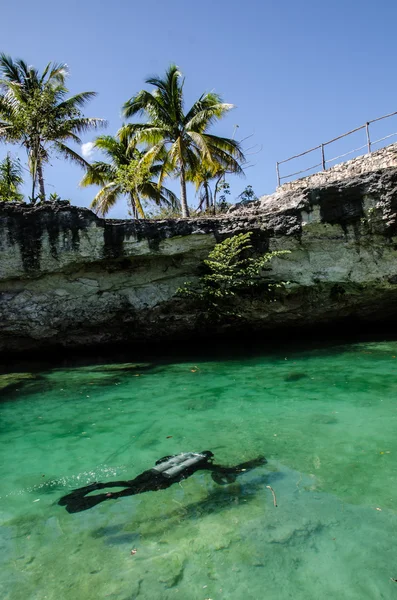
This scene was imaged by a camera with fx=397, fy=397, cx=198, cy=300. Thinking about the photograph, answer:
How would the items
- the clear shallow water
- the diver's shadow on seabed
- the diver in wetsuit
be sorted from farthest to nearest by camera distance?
1. the diver in wetsuit
2. the diver's shadow on seabed
3. the clear shallow water

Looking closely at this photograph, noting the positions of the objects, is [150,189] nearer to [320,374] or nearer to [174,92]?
[174,92]

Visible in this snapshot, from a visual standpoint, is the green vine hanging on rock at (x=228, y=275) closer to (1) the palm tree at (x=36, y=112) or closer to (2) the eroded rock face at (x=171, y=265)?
(2) the eroded rock face at (x=171, y=265)

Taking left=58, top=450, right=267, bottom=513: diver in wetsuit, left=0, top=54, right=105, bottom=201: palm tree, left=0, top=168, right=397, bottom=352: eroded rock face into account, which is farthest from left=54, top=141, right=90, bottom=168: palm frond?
left=58, top=450, right=267, bottom=513: diver in wetsuit

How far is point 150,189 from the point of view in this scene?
2288cm

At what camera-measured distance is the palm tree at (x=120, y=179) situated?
20.5m

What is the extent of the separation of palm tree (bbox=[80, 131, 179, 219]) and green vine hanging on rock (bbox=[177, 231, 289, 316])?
10.5m

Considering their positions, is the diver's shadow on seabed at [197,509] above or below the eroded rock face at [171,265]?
below

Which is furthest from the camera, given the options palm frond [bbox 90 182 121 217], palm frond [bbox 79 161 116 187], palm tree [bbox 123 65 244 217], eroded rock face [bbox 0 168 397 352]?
palm frond [bbox 90 182 121 217]

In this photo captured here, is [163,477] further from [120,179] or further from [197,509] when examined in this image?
[120,179]

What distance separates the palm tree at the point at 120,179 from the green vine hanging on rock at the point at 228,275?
1053 centimetres

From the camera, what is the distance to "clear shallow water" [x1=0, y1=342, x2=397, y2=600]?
8.38ft

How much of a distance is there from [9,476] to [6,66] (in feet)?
62.7

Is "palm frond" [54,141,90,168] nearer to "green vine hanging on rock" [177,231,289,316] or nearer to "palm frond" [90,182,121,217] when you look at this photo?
"palm frond" [90,182,121,217]

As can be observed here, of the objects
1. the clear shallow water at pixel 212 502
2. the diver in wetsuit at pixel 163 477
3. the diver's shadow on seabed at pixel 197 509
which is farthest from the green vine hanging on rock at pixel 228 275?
the diver's shadow on seabed at pixel 197 509
